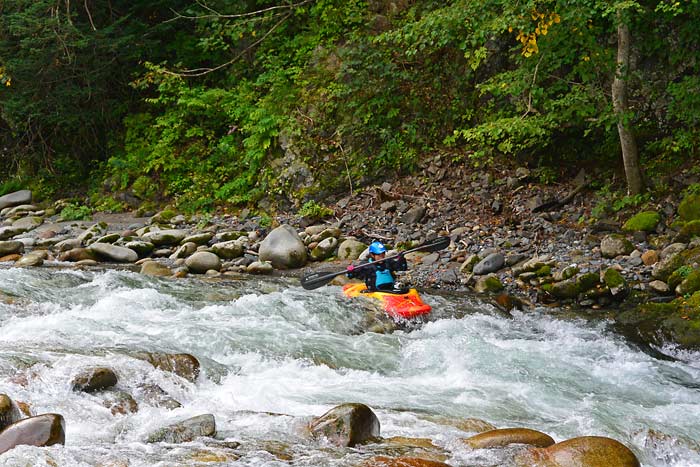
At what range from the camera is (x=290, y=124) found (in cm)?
1372

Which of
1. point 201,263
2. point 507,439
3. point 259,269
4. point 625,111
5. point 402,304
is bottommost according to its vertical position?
point 259,269

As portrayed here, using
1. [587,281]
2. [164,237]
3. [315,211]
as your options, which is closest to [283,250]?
[315,211]

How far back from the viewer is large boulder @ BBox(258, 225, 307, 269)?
35.5 feet

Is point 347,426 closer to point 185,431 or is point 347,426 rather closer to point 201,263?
point 185,431

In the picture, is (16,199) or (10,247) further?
(16,199)

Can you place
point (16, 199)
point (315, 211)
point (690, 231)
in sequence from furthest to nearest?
1. point (16, 199)
2. point (315, 211)
3. point (690, 231)

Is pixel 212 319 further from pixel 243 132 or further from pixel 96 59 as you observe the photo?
pixel 96 59

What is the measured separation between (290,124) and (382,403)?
9.16 meters

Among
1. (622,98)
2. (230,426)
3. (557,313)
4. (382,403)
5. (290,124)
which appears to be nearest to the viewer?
(230,426)

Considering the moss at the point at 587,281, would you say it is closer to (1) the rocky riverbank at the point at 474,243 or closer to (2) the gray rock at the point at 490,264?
(1) the rocky riverbank at the point at 474,243

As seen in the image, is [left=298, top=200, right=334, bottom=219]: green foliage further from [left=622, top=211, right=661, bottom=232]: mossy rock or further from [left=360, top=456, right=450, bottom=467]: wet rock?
[left=360, top=456, right=450, bottom=467]: wet rock

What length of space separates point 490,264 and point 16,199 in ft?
39.9

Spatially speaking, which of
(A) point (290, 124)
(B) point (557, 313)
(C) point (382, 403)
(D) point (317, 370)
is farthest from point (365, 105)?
(C) point (382, 403)

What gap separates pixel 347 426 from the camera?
434cm
